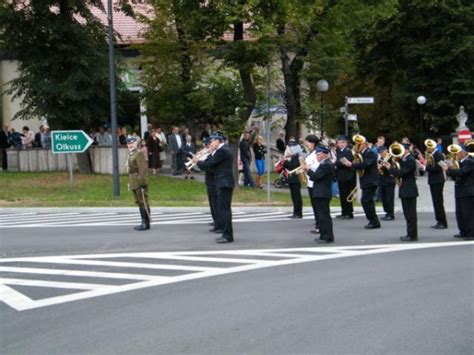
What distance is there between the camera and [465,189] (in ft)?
41.8

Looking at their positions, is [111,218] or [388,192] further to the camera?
[111,218]

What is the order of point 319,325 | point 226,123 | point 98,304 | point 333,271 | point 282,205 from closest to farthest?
point 319,325
point 98,304
point 333,271
point 282,205
point 226,123

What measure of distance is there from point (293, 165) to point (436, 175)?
11.4ft

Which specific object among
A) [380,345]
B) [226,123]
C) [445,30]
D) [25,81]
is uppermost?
[445,30]

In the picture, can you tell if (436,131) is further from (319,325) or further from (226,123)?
(319,325)

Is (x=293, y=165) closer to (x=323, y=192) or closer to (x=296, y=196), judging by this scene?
(x=296, y=196)

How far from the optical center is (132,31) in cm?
3991

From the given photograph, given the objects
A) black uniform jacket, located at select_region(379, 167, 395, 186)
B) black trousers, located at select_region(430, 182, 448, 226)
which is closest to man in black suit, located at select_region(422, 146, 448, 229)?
black trousers, located at select_region(430, 182, 448, 226)

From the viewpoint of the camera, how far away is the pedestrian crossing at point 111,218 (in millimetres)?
16000

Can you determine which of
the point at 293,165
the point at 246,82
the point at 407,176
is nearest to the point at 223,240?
the point at 407,176

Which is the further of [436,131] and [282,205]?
A: [436,131]

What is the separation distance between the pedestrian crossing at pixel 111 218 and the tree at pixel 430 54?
85.2 ft

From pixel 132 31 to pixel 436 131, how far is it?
18898mm

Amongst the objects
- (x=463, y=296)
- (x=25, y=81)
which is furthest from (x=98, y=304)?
(x=25, y=81)
